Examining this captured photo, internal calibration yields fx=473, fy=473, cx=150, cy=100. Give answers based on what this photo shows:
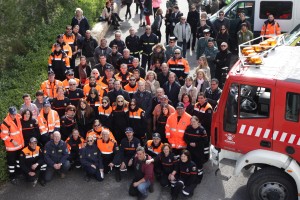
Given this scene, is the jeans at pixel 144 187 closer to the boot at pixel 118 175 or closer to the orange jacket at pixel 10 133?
the boot at pixel 118 175

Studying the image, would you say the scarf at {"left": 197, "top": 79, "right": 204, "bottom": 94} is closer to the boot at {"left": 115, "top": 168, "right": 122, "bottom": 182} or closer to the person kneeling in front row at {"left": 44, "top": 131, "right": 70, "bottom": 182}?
the boot at {"left": 115, "top": 168, "right": 122, "bottom": 182}

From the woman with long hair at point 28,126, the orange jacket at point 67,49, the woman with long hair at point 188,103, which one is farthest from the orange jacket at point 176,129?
the orange jacket at point 67,49

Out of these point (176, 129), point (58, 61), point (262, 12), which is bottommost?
point (176, 129)

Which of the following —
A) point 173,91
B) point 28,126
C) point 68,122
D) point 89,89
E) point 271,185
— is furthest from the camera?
point 89,89

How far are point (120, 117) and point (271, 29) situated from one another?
7047 mm

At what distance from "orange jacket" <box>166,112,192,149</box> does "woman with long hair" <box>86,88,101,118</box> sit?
201cm

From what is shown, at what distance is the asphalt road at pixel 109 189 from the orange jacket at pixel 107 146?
0.55 meters

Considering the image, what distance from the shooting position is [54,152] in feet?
33.3

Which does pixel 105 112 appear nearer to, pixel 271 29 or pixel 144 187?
pixel 144 187

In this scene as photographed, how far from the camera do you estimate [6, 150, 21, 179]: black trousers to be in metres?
10.2

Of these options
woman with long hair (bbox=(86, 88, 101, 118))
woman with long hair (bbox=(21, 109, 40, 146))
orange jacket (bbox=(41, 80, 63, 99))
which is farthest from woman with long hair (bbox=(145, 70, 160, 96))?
woman with long hair (bbox=(21, 109, 40, 146))

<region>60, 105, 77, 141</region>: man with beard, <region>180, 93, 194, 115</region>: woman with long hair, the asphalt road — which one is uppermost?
<region>180, 93, 194, 115</region>: woman with long hair

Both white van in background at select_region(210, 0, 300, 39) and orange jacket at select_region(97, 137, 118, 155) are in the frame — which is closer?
orange jacket at select_region(97, 137, 118, 155)

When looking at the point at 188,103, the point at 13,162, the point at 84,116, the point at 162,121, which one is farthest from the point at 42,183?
the point at 188,103
